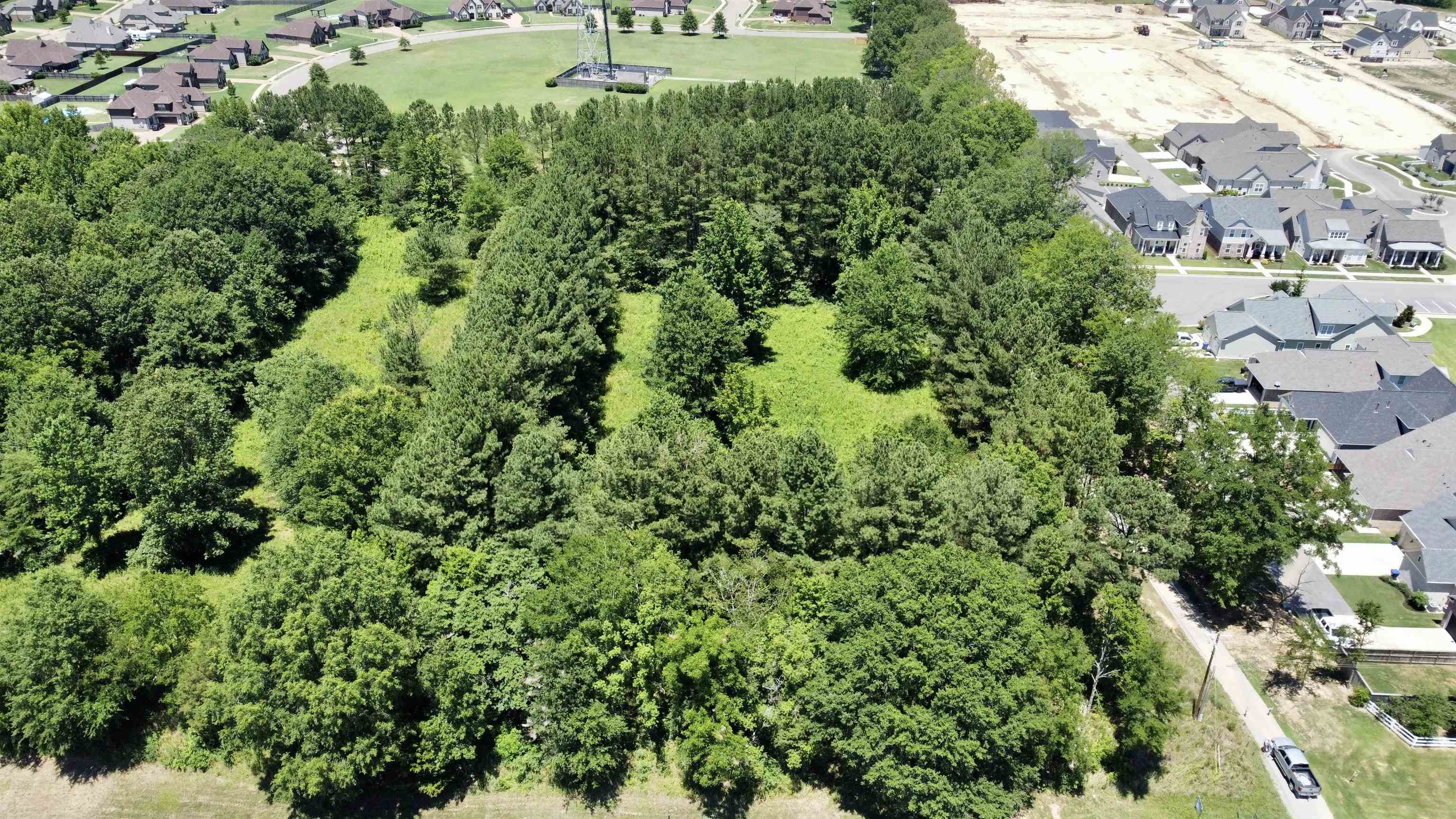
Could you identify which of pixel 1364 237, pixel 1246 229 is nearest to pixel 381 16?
pixel 1246 229

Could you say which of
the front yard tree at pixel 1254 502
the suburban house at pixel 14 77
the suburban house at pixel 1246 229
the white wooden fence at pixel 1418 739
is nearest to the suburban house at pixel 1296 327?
the suburban house at pixel 1246 229

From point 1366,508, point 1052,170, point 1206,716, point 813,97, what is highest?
point 813,97

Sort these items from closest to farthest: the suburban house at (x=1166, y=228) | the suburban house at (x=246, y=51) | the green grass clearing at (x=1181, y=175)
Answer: the suburban house at (x=1166, y=228)
the green grass clearing at (x=1181, y=175)
the suburban house at (x=246, y=51)

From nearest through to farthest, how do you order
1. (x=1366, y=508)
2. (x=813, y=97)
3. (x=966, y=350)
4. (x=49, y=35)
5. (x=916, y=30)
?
1. (x=1366, y=508)
2. (x=966, y=350)
3. (x=813, y=97)
4. (x=916, y=30)
5. (x=49, y=35)

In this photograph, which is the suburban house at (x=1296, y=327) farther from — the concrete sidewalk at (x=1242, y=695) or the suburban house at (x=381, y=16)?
the suburban house at (x=381, y=16)

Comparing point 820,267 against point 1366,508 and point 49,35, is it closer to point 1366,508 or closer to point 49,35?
point 1366,508

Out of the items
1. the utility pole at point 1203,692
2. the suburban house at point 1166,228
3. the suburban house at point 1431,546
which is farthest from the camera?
the suburban house at point 1166,228

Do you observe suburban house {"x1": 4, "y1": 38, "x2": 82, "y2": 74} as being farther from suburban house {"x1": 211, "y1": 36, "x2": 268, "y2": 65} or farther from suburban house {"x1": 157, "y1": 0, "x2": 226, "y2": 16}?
suburban house {"x1": 157, "y1": 0, "x2": 226, "y2": 16}

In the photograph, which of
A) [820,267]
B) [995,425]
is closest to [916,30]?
[820,267]
